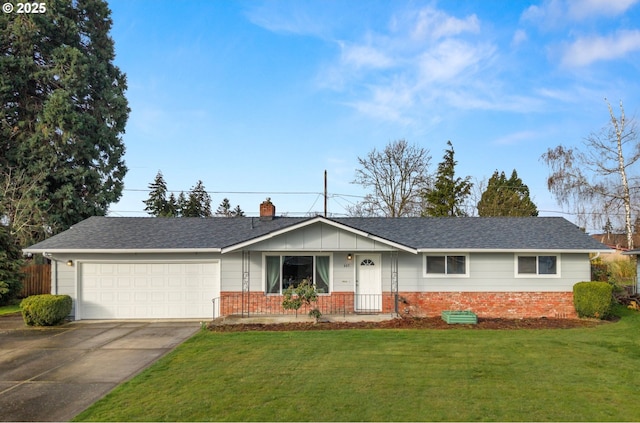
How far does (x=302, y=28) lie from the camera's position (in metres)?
15.4

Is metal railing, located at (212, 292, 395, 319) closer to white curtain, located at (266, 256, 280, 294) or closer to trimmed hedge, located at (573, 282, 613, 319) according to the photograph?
white curtain, located at (266, 256, 280, 294)

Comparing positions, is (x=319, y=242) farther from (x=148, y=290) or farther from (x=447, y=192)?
(x=447, y=192)

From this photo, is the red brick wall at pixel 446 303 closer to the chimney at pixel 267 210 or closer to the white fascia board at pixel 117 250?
the white fascia board at pixel 117 250

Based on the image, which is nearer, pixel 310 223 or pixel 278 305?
pixel 310 223

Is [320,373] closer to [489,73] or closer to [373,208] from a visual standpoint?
[489,73]

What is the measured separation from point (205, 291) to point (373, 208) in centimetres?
2141

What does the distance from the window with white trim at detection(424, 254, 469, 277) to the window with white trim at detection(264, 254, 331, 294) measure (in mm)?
3716

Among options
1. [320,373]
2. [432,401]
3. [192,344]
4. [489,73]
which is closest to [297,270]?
[192,344]

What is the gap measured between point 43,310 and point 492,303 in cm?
1559

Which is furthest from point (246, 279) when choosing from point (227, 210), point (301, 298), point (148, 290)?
point (227, 210)

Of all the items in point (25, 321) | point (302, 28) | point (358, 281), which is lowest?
point (25, 321)

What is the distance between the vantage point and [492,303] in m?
14.7

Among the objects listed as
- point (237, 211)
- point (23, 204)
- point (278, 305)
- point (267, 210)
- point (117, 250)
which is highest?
point (237, 211)

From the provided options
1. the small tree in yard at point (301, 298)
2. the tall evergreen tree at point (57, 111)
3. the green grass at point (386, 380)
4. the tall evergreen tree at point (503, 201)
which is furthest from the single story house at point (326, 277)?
the tall evergreen tree at point (503, 201)
